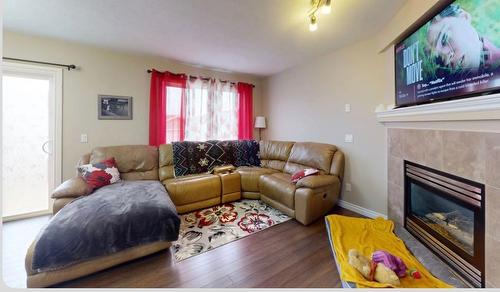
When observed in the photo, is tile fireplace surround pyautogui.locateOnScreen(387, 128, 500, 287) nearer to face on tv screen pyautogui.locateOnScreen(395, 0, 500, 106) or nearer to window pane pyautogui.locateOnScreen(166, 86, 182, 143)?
face on tv screen pyautogui.locateOnScreen(395, 0, 500, 106)

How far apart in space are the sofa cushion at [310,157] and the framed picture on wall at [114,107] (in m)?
2.82

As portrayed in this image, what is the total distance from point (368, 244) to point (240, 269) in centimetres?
125

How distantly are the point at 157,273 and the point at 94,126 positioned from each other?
251 centimetres

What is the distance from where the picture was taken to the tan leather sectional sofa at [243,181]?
2412 millimetres

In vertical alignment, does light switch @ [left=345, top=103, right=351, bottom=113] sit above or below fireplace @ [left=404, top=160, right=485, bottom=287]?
above

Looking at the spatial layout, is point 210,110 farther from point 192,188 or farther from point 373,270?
point 373,270

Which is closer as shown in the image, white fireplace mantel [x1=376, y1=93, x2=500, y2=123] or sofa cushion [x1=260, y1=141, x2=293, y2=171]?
white fireplace mantel [x1=376, y1=93, x2=500, y2=123]

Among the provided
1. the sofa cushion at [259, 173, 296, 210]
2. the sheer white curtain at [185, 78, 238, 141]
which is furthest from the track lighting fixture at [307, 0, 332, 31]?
the sheer white curtain at [185, 78, 238, 141]

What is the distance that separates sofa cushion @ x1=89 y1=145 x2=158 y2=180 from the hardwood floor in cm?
146

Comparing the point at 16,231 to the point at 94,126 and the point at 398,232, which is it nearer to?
the point at 94,126

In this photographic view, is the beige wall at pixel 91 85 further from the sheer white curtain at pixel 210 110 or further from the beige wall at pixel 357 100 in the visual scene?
the beige wall at pixel 357 100

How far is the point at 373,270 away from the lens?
1469 mm

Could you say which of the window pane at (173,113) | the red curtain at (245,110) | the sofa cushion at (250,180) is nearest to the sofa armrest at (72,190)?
the window pane at (173,113)

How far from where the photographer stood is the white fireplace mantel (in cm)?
119
